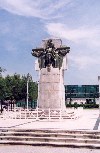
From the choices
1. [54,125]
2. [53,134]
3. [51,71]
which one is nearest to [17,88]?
[51,71]

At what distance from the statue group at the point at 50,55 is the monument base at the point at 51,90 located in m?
0.65

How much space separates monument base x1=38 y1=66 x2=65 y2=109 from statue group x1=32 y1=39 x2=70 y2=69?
0.65 metres

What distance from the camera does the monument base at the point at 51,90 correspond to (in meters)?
28.2

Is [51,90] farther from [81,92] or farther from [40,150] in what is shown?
[81,92]

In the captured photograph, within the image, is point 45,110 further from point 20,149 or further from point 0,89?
point 0,89

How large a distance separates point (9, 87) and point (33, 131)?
52333mm

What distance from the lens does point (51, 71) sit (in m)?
28.9

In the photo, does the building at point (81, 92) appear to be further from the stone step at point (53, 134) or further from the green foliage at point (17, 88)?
the stone step at point (53, 134)

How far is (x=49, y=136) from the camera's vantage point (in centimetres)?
1545

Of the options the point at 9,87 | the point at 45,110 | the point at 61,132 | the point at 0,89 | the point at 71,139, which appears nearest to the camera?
the point at 71,139

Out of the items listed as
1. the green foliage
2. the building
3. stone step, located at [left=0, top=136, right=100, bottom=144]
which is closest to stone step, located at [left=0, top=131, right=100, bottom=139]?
stone step, located at [left=0, top=136, right=100, bottom=144]

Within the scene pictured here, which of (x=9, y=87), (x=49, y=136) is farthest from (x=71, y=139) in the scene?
(x=9, y=87)

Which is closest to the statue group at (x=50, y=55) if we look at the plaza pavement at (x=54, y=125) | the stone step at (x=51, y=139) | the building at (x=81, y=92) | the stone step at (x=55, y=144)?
the plaza pavement at (x=54, y=125)

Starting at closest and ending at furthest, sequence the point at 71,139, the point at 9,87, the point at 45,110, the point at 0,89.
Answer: the point at 71,139
the point at 45,110
the point at 0,89
the point at 9,87
